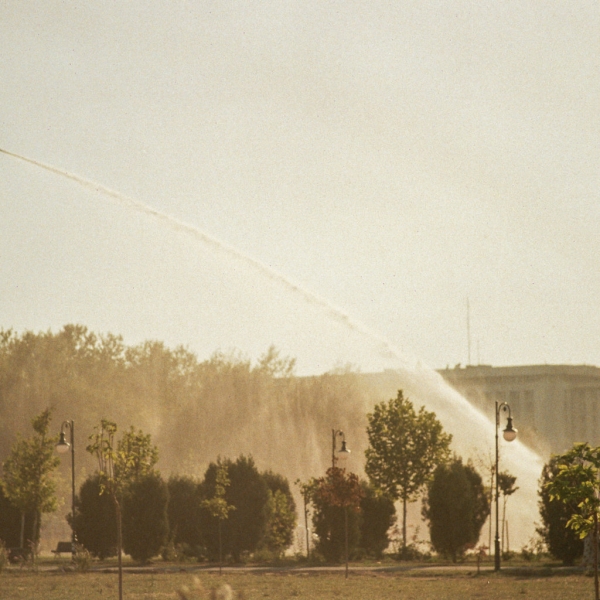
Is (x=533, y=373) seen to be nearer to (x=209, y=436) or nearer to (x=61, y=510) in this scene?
(x=209, y=436)

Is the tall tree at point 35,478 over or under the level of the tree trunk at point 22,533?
over

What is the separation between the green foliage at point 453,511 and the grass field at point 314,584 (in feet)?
19.6

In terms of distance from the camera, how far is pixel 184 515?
54969 mm

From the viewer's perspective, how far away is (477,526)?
5128 centimetres

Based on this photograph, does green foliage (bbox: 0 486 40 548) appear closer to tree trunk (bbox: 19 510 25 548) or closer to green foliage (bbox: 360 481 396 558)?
tree trunk (bbox: 19 510 25 548)

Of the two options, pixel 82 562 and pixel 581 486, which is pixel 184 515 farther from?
pixel 581 486

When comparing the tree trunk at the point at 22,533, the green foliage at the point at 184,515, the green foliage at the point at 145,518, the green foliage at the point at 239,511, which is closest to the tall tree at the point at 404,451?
the green foliage at the point at 239,511

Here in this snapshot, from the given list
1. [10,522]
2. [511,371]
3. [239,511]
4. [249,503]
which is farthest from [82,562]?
[511,371]

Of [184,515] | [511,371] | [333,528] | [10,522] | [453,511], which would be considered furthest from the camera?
[511,371]

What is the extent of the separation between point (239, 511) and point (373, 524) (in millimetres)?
6783

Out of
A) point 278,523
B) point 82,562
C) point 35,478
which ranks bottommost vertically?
point 82,562

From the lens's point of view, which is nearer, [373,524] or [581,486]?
[581,486]

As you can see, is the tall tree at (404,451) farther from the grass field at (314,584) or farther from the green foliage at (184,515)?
the grass field at (314,584)

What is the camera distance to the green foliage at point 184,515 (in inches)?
2131
